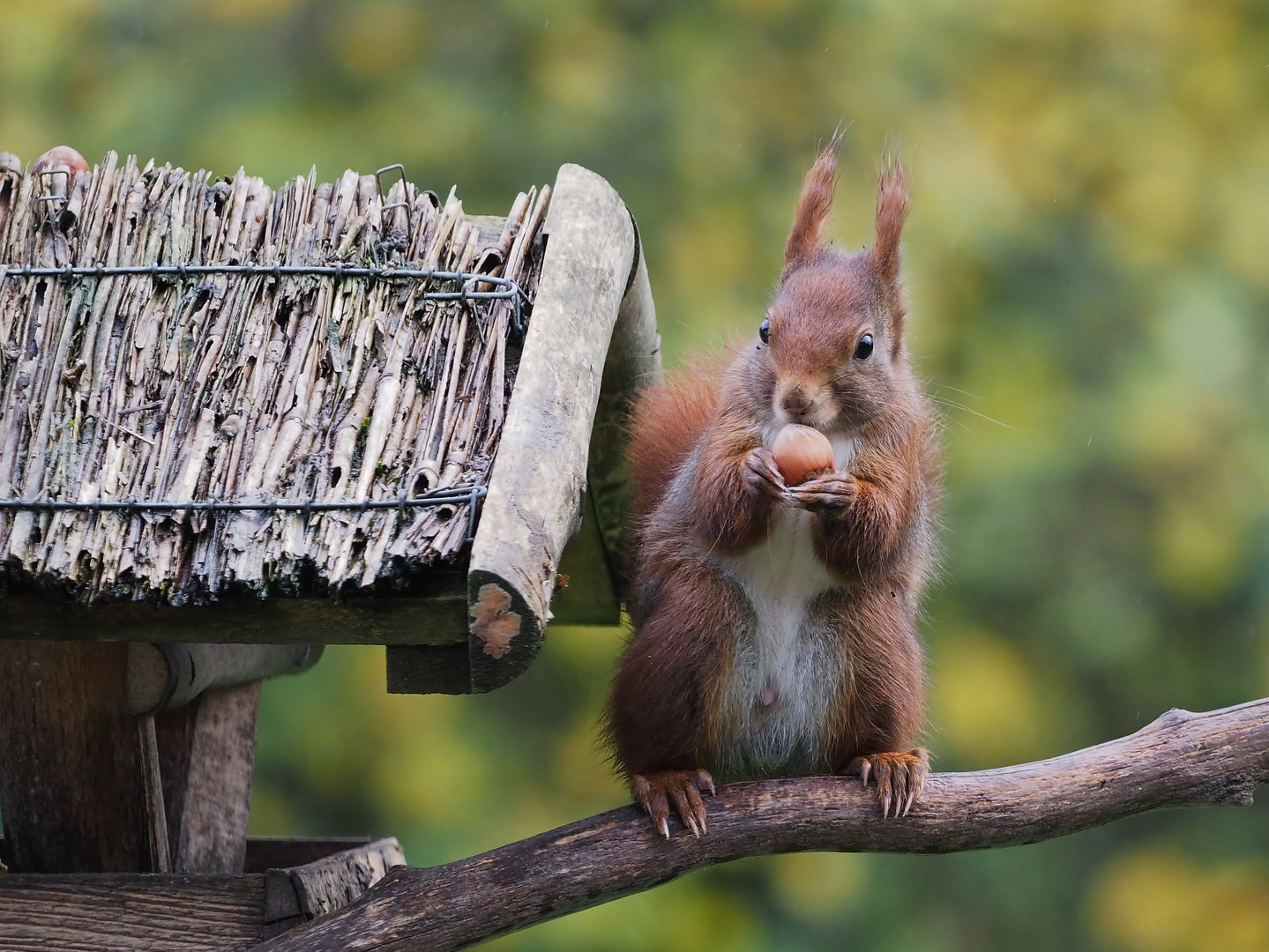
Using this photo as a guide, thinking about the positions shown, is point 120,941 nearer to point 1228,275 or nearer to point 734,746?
point 734,746

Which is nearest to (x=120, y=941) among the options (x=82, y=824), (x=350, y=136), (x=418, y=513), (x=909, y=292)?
(x=82, y=824)

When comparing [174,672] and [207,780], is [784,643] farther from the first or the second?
[207,780]

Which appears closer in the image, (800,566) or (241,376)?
(241,376)

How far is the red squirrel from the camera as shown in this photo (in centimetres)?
171

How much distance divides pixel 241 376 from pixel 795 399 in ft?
2.07

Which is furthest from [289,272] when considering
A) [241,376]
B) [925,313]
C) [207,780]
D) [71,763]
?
[925,313]

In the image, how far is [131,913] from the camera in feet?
5.30

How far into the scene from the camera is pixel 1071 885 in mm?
3777

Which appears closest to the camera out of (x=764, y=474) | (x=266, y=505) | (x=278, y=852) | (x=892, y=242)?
(x=266, y=505)

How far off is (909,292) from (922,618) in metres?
0.61

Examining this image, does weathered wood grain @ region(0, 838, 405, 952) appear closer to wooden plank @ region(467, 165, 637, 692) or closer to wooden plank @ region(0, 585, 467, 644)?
wooden plank @ region(0, 585, 467, 644)

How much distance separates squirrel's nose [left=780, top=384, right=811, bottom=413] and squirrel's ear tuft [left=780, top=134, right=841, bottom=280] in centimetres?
27

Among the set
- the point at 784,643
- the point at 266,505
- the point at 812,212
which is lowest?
the point at 784,643

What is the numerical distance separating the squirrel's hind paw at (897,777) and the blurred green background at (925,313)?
64.5 inches
